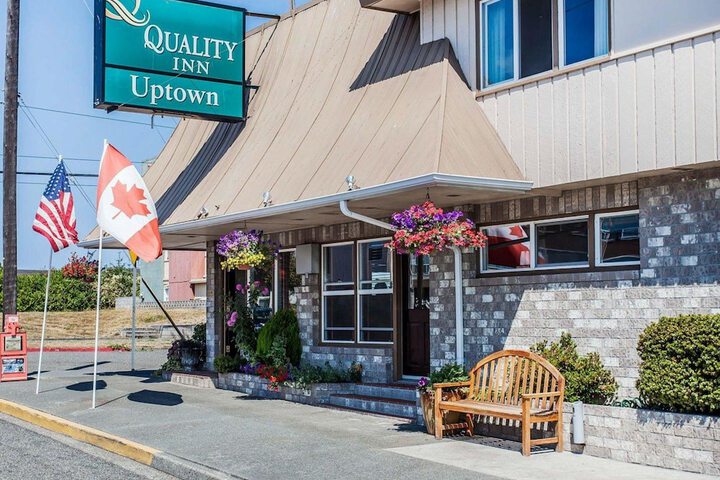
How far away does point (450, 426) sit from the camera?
1113 cm

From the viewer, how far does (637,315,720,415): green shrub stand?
8.65m

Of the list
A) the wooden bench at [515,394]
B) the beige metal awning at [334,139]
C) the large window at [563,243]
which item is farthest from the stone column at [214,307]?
the wooden bench at [515,394]

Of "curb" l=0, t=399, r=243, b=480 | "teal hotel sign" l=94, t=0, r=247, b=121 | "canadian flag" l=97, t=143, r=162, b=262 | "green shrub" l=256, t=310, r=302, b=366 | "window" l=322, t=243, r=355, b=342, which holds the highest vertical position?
"teal hotel sign" l=94, t=0, r=247, b=121

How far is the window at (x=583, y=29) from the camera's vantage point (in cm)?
1067

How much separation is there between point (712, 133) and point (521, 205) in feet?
10.4

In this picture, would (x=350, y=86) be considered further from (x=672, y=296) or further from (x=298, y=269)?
(x=672, y=296)

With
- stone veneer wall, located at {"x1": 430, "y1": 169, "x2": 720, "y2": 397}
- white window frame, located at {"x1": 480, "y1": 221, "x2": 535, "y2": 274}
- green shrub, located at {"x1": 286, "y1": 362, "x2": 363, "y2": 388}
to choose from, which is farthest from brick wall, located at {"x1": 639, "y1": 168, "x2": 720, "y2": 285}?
green shrub, located at {"x1": 286, "y1": 362, "x2": 363, "y2": 388}

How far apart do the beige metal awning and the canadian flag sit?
4.65 ft

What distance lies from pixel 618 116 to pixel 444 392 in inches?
150

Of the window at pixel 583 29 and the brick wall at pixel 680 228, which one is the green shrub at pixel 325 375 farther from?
the window at pixel 583 29

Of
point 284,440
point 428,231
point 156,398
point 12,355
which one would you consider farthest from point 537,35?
point 12,355

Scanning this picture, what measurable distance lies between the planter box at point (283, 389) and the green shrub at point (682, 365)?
6.00 metres

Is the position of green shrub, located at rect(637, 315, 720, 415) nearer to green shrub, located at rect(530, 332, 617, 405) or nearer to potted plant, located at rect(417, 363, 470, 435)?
green shrub, located at rect(530, 332, 617, 405)

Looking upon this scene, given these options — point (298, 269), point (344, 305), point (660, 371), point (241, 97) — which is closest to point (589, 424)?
point (660, 371)
